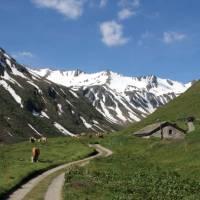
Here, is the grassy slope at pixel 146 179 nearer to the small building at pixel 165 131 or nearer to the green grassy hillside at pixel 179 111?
the small building at pixel 165 131

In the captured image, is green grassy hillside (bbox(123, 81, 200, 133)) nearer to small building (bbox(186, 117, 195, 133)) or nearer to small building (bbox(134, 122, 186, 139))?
small building (bbox(186, 117, 195, 133))

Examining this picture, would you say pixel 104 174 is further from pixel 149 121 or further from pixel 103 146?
pixel 149 121

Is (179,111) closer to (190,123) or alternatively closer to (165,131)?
(190,123)

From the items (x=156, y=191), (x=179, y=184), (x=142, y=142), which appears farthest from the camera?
(x=142, y=142)

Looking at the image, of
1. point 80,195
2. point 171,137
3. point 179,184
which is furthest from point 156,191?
point 171,137

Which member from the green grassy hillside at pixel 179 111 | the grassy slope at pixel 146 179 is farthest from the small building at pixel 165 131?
the grassy slope at pixel 146 179

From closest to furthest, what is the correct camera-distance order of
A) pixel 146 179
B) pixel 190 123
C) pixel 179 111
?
pixel 146 179 → pixel 190 123 → pixel 179 111

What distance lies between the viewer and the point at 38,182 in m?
46.6

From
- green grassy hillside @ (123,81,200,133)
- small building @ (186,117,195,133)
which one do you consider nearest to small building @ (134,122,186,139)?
small building @ (186,117,195,133)

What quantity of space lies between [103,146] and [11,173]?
76420 millimetres

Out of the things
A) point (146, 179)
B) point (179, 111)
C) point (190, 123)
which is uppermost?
point (179, 111)

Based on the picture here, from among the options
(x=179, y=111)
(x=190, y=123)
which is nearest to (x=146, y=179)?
(x=190, y=123)

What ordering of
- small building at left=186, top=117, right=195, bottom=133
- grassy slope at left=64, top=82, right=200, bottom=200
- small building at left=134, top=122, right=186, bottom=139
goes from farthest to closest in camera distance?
small building at left=186, top=117, right=195, bottom=133 → small building at left=134, top=122, right=186, bottom=139 → grassy slope at left=64, top=82, right=200, bottom=200

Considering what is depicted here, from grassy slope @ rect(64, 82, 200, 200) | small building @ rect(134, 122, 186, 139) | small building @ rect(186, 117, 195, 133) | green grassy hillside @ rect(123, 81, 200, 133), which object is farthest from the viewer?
green grassy hillside @ rect(123, 81, 200, 133)
